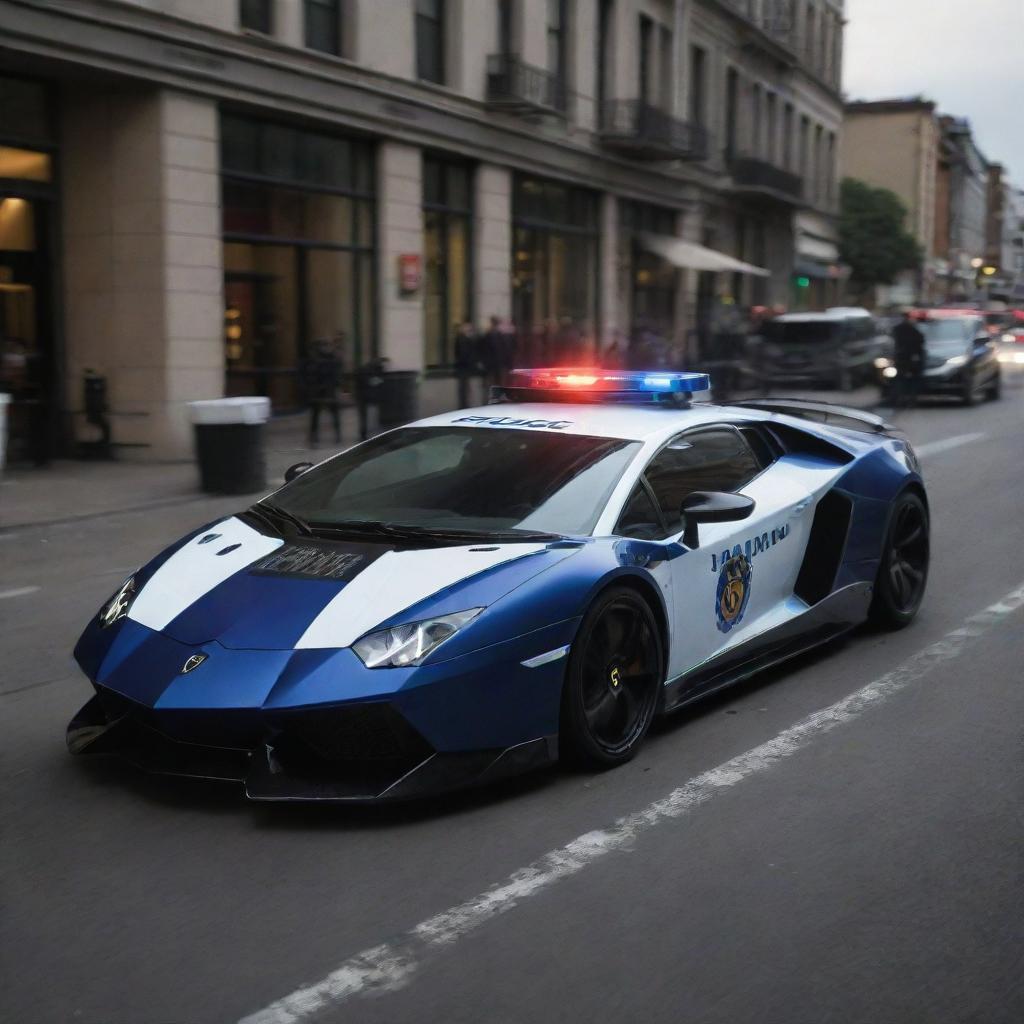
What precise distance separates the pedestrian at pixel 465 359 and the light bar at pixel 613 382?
16.8 metres

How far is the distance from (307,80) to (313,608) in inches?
673

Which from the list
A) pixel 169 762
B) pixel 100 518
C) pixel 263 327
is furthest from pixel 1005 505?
pixel 263 327

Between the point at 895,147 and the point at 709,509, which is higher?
the point at 895,147

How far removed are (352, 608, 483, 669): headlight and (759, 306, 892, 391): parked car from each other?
26.4m

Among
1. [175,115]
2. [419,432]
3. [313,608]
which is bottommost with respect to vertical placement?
[313,608]

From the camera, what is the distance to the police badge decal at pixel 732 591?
19.7 ft

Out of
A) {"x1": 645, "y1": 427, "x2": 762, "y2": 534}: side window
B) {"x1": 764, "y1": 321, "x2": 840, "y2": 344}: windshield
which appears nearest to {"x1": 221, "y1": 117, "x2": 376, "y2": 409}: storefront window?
{"x1": 764, "y1": 321, "x2": 840, "y2": 344}: windshield

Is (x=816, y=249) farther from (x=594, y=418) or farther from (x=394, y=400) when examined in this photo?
(x=594, y=418)

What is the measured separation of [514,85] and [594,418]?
20.5 meters

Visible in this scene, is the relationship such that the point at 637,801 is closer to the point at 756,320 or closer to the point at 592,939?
the point at 592,939

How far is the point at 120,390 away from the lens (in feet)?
61.6

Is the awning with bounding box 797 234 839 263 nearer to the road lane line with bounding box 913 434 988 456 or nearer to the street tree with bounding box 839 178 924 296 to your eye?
the street tree with bounding box 839 178 924 296

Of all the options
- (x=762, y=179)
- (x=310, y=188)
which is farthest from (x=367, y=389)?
(x=762, y=179)

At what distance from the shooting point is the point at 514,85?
2550 cm
